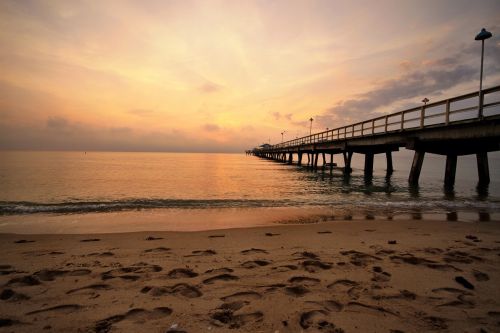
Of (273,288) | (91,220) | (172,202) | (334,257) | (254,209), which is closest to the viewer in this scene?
(273,288)

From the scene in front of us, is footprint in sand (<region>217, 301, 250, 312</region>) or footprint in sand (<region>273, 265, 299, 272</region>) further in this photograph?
footprint in sand (<region>273, 265, 299, 272</region>)

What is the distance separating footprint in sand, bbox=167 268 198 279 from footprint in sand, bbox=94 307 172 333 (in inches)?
33.0

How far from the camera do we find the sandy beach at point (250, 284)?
2.46 metres

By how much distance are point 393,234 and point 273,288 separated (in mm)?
4252

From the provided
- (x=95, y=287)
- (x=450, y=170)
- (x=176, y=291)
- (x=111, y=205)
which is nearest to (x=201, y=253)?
(x=176, y=291)

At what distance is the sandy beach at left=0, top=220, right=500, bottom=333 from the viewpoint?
2461 mm

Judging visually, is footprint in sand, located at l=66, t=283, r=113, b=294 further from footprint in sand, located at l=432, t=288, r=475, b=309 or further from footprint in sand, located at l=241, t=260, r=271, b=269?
footprint in sand, located at l=432, t=288, r=475, b=309

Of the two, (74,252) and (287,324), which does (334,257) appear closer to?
(287,324)

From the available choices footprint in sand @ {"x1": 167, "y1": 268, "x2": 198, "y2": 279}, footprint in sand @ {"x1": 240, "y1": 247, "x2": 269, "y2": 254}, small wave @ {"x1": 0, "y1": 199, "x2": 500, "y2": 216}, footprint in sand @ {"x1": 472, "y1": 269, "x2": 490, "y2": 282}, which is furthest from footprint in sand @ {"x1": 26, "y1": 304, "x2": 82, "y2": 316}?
small wave @ {"x1": 0, "y1": 199, "x2": 500, "y2": 216}

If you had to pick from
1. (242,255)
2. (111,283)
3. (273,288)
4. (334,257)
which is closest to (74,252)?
(111,283)

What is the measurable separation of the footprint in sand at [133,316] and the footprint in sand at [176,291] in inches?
12.9

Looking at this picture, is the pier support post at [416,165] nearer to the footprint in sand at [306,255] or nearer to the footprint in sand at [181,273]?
the footprint in sand at [306,255]

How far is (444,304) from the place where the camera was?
2795 mm

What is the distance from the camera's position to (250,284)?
128 inches
